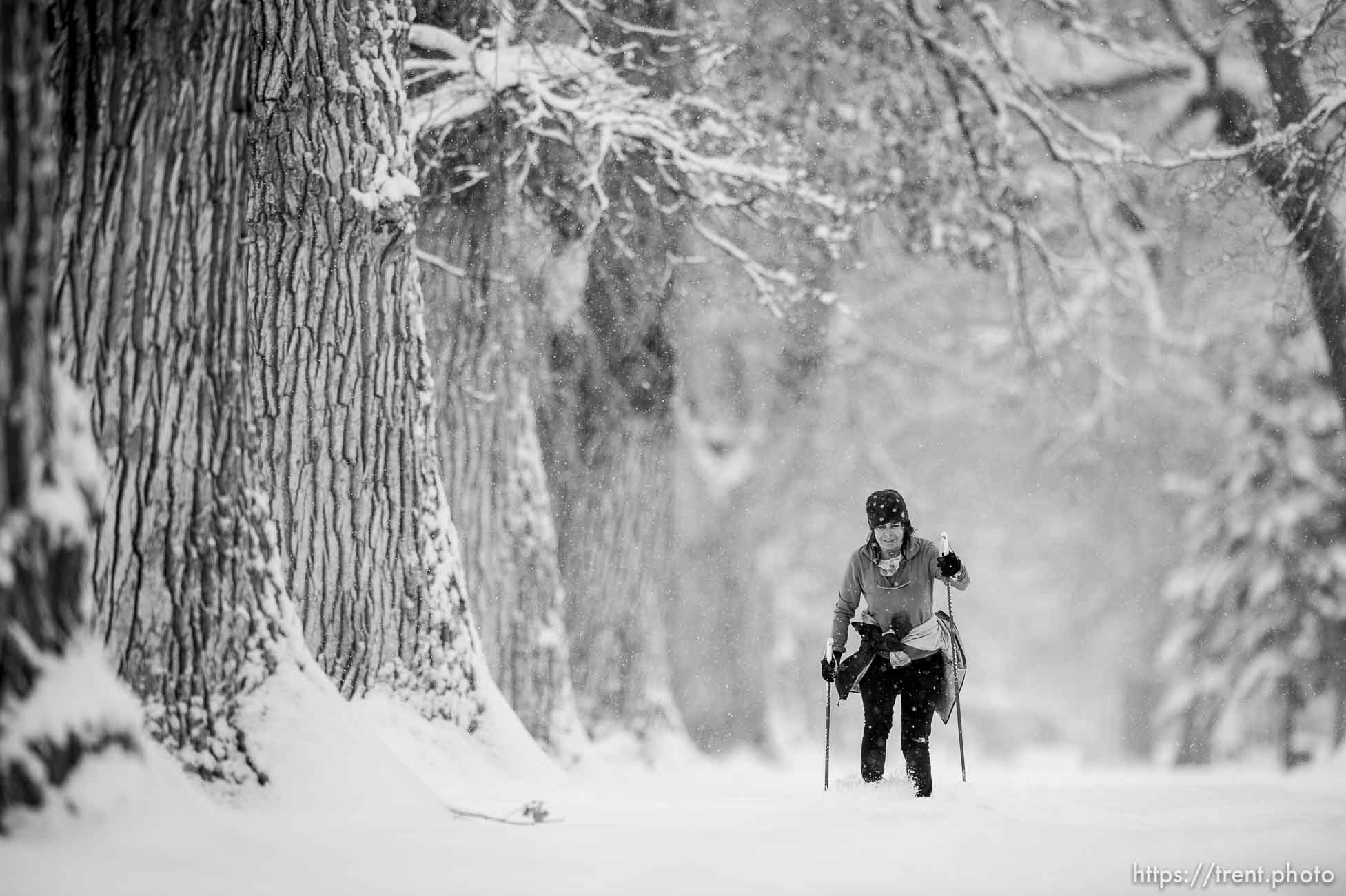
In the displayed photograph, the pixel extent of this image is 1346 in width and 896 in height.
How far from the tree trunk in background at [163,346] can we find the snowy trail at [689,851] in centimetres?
56

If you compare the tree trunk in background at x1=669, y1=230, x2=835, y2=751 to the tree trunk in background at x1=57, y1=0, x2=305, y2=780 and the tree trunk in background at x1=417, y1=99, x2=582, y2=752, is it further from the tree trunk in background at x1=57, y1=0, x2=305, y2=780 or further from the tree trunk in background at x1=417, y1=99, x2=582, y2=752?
the tree trunk in background at x1=57, y1=0, x2=305, y2=780

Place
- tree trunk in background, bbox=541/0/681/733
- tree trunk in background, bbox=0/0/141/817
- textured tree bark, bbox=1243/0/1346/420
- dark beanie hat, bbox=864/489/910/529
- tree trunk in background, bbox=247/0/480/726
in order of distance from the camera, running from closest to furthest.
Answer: tree trunk in background, bbox=0/0/141/817 < tree trunk in background, bbox=247/0/480/726 < dark beanie hat, bbox=864/489/910/529 < textured tree bark, bbox=1243/0/1346/420 < tree trunk in background, bbox=541/0/681/733

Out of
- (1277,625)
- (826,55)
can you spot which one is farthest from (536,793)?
(1277,625)

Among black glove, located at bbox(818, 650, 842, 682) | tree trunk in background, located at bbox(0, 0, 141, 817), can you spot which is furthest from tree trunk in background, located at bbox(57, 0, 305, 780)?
black glove, located at bbox(818, 650, 842, 682)

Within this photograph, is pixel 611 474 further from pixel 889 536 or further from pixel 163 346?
pixel 163 346

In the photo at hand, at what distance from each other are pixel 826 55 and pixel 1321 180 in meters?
3.86

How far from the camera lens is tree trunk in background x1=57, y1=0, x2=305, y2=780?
464 centimetres

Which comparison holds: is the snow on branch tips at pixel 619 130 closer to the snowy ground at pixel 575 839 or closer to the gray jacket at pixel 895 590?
the gray jacket at pixel 895 590

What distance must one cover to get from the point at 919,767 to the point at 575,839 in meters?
1.93

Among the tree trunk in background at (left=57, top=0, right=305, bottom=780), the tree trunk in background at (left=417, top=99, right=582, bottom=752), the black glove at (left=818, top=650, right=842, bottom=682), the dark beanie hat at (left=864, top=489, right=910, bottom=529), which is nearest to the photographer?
the tree trunk in background at (left=57, top=0, right=305, bottom=780)

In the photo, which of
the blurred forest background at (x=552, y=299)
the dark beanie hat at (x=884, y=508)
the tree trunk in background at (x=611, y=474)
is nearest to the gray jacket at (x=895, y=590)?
the dark beanie hat at (x=884, y=508)

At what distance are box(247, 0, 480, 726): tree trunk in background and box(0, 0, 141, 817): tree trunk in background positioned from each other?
2.38 meters

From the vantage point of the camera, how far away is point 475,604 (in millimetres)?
9258

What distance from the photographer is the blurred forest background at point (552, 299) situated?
15.3 ft
